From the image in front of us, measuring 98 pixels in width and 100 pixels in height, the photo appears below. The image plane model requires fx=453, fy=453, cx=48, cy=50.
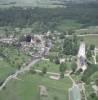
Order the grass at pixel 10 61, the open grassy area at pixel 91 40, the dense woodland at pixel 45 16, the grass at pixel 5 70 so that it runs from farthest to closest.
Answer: the dense woodland at pixel 45 16 → the open grassy area at pixel 91 40 → the grass at pixel 10 61 → the grass at pixel 5 70

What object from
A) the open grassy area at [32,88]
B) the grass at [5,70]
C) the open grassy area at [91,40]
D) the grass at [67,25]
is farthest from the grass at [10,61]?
the grass at [67,25]

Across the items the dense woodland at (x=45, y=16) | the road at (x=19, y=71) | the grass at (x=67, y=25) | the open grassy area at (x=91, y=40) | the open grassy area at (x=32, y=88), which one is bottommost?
the open grassy area at (x=32, y=88)

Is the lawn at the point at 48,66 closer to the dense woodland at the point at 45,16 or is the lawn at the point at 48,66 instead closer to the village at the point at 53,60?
the village at the point at 53,60

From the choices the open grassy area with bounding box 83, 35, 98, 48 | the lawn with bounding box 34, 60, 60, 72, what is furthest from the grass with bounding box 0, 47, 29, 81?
the open grassy area with bounding box 83, 35, 98, 48

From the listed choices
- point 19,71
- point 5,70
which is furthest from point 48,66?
point 5,70

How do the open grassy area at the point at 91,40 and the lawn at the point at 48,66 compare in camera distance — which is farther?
the open grassy area at the point at 91,40

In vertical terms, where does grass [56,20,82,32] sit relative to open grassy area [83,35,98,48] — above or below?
above

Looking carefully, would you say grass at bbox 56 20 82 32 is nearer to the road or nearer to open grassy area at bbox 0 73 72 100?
the road
